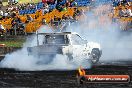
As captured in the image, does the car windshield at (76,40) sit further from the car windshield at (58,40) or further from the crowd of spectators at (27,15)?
the crowd of spectators at (27,15)

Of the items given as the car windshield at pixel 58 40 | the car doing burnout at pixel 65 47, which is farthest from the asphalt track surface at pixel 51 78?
the car windshield at pixel 58 40

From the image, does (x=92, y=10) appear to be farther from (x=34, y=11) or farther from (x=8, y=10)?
(x=8, y=10)

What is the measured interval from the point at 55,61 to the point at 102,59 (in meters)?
4.41

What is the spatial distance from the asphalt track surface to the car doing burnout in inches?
40.8

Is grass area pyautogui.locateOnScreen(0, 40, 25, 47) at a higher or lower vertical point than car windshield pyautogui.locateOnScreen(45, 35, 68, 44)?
lower

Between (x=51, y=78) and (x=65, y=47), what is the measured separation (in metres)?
3.89

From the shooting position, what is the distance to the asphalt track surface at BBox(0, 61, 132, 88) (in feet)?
43.2

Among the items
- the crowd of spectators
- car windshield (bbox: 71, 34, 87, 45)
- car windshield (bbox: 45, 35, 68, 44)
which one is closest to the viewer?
car windshield (bbox: 45, 35, 68, 44)

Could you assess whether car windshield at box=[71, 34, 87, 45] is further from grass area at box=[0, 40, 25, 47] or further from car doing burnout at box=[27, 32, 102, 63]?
grass area at box=[0, 40, 25, 47]

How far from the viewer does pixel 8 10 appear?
Answer: 1449 inches

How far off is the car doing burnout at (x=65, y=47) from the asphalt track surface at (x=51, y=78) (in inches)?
40.8

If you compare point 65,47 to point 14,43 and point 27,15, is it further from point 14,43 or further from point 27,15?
point 27,15

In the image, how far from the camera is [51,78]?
1498 cm

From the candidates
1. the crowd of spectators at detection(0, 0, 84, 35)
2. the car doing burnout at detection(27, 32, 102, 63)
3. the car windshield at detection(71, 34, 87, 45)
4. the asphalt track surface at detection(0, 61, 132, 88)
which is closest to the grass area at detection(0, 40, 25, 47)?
the crowd of spectators at detection(0, 0, 84, 35)
